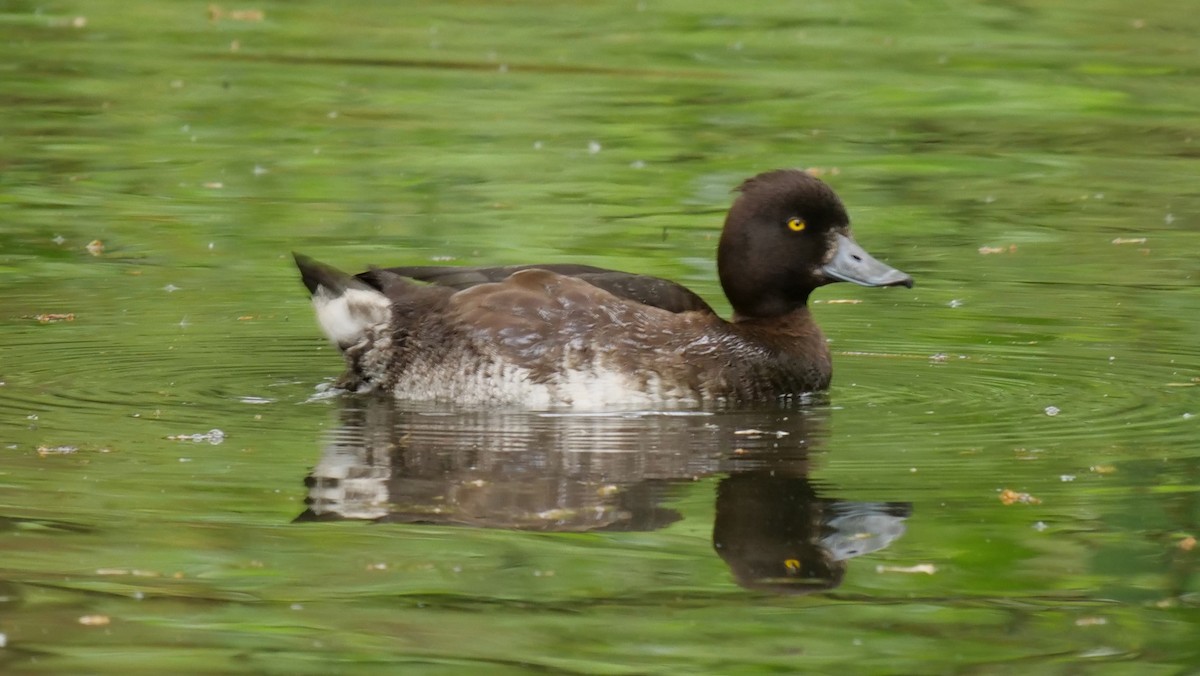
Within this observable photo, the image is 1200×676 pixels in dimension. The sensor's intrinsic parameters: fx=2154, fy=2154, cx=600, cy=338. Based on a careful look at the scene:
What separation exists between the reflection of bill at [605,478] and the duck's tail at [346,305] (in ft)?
1.31

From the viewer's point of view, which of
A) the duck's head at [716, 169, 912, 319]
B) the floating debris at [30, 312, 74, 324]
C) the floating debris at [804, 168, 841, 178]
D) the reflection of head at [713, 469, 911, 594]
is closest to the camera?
the reflection of head at [713, 469, 911, 594]

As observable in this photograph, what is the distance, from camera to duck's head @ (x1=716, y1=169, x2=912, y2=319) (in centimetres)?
939

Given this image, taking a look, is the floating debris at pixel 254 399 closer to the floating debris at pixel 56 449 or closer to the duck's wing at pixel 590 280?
the duck's wing at pixel 590 280

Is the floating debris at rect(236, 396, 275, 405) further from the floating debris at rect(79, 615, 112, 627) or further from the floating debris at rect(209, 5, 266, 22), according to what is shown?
the floating debris at rect(209, 5, 266, 22)

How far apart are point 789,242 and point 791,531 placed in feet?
9.22

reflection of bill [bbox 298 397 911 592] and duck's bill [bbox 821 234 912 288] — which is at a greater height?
duck's bill [bbox 821 234 912 288]

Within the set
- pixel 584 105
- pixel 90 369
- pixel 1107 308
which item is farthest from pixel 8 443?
pixel 584 105

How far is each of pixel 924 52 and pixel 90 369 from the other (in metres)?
12.4

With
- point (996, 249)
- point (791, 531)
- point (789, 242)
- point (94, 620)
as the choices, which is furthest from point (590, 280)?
point (996, 249)

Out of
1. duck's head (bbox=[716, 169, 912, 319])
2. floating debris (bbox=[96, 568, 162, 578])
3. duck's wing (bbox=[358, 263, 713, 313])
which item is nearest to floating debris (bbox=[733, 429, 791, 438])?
duck's wing (bbox=[358, 263, 713, 313])

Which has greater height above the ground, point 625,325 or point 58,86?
point 58,86

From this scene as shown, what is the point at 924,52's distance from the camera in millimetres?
20266

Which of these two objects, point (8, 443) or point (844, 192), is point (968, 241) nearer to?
point (844, 192)

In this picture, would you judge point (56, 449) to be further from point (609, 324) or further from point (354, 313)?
point (609, 324)
